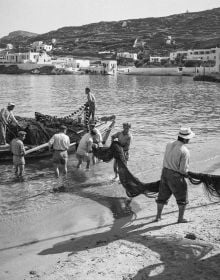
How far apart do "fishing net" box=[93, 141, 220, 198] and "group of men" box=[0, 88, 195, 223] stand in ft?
1.21

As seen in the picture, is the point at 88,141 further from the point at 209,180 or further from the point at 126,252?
the point at 126,252

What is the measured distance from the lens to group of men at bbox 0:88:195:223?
8.41 m

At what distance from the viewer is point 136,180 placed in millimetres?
10242

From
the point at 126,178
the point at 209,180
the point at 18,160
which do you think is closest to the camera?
the point at 209,180

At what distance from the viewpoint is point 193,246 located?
299 inches

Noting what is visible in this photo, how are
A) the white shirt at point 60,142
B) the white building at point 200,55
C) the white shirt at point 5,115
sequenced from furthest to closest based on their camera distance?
the white building at point 200,55, the white shirt at point 5,115, the white shirt at point 60,142

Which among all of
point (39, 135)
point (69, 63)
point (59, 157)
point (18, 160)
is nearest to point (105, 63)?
point (69, 63)

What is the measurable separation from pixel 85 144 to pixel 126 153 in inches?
59.4

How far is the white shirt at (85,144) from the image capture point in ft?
42.5

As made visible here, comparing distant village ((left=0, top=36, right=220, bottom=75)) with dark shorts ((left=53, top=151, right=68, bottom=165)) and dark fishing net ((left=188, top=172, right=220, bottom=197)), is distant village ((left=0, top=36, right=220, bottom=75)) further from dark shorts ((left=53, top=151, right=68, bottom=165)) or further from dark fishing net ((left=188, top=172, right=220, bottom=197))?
dark fishing net ((left=188, top=172, right=220, bottom=197))

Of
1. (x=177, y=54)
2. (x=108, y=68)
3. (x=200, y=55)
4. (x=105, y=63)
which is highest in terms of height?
(x=177, y=54)

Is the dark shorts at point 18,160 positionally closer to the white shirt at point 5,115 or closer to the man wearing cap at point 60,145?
the man wearing cap at point 60,145

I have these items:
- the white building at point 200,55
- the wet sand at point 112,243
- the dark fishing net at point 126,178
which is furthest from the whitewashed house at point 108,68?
the wet sand at point 112,243

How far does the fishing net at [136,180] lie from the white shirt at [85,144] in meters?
0.30
